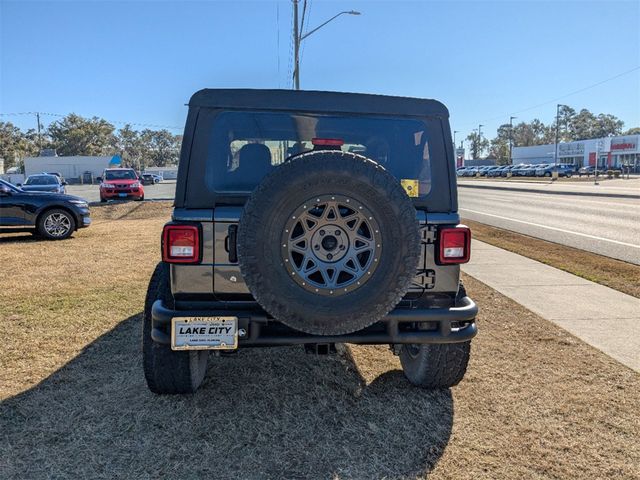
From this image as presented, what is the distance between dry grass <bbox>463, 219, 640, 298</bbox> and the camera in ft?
23.4

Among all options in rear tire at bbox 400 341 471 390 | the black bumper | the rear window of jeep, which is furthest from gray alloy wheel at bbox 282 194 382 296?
rear tire at bbox 400 341 471 390

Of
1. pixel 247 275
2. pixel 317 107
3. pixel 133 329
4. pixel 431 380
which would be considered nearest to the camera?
pixel 247 275

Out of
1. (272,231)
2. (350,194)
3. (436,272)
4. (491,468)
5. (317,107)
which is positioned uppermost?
(317,107)

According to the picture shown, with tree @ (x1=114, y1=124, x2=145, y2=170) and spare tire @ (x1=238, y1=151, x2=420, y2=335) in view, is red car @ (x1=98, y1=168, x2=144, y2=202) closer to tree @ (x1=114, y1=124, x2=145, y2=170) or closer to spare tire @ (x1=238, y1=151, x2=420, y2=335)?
spare tire @ (x1=238, y1=151, x2=420, y2=335)

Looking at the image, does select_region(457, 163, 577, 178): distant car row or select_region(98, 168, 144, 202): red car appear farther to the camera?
select_region(457, 163, 577, 178): distant car row

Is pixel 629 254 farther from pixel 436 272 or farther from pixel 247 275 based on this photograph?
pixel 247 275

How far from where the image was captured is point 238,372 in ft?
13.2

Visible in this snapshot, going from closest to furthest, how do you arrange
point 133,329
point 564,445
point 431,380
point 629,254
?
1. point 564,445
2. point 431,380
3. point 133,329
4. point 629,254

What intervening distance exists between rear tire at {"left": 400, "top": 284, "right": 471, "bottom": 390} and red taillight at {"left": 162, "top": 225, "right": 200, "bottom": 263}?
5.46 ft

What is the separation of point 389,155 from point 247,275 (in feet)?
4.17

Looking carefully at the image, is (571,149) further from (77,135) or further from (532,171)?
(77,135)

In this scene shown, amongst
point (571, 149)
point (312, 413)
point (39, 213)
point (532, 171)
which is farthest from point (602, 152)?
point (312, 413)

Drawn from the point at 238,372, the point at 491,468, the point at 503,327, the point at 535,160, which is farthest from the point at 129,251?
the point at 535,160

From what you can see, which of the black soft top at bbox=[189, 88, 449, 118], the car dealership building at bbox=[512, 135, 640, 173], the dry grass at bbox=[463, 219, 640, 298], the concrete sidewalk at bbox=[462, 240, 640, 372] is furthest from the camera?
the car dealership building at bbox=[512, 135, 640, 173]
